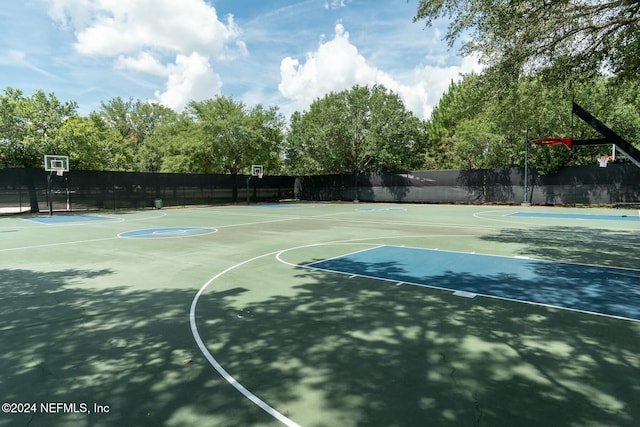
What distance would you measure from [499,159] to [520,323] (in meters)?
28.0

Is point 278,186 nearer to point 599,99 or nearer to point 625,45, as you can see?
point 599,99

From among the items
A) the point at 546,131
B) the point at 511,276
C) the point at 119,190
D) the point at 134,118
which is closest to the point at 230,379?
the point at 511,276

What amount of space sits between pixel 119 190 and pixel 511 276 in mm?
24653

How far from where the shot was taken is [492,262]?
805cm

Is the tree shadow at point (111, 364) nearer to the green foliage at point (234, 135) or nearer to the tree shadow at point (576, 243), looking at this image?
the tree shadow at point (576, 243)

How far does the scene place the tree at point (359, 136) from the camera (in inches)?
1305

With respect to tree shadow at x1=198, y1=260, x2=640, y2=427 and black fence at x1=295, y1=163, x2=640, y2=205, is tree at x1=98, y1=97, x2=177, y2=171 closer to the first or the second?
black fence at x1=295, y1=163, x2=640, y2=205

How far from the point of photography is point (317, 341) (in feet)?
13.8

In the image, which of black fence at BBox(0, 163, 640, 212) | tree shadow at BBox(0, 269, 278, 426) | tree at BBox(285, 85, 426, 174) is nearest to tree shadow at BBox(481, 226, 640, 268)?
tree shadow at BBox(0, 269, 278, 426)

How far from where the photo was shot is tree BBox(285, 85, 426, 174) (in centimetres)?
3316

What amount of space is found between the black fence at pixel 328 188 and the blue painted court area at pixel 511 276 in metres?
19.1

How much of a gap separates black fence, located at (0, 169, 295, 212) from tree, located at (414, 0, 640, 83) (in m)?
20.5

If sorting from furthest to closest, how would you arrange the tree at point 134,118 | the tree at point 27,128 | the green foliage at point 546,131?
the tree at point 134,118, the green foliage at point 546,131, the tree at point 27,128

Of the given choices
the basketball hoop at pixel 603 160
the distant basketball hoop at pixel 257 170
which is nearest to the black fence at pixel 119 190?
the distant basketball hoop at pixel 257 170
